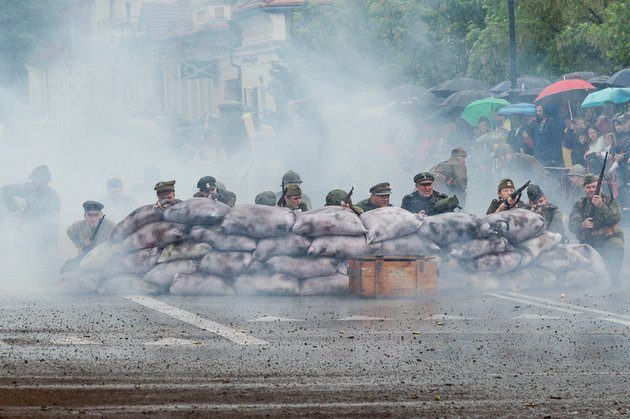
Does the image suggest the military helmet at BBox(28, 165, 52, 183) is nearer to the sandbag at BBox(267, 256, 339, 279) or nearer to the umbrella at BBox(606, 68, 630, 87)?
the sandbag at BBox(267, 256, 339, 279)

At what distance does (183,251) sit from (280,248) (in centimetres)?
98

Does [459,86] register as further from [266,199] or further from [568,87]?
[266,199]

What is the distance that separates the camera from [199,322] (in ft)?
39.7

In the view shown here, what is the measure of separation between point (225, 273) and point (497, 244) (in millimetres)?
2789

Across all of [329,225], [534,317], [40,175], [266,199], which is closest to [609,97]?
[266,199]

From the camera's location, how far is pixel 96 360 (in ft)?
32.1

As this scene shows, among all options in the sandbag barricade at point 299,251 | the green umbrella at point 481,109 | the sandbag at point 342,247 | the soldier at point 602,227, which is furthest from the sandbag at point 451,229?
the green umbrella at point 481,109

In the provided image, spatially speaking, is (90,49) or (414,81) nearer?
(414,81)

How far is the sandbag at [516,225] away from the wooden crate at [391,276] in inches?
47.2

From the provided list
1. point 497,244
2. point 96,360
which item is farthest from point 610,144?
point 96,360

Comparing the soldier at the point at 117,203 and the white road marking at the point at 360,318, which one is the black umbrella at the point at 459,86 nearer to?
the soldier at the point at 117,203

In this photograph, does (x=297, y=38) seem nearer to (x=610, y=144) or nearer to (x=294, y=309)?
(x=610, y=144)

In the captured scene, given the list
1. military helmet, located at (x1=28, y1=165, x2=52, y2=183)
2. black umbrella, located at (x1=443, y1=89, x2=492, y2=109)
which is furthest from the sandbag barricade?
black umbrella, located at (x1=443, y1=89, x2=492, y2=109)

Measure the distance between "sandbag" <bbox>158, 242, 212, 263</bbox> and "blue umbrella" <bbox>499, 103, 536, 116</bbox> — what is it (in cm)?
1004
